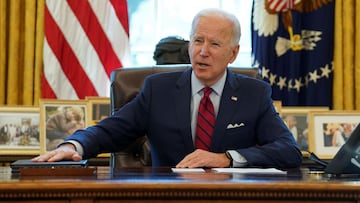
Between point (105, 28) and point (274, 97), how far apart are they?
118 centimetres

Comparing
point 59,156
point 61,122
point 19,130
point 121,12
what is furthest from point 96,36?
point 59,156

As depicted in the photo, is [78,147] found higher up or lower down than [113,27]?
lower down

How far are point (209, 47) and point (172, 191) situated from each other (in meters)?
1.26

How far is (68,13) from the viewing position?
3.92 m

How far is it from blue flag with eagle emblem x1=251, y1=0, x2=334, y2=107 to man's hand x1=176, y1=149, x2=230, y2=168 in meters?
1.73

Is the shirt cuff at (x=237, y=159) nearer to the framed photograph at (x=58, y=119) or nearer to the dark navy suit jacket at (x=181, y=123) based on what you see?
the dark navy suit jacket at (x=181, y=123)

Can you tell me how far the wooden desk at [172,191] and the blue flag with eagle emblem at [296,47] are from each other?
2411 mm

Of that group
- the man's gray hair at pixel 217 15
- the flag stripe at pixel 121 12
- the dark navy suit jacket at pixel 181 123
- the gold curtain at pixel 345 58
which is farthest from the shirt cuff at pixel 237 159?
the flag stripe at pixel 121 12

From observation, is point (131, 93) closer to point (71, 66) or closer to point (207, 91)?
point (207, 91)

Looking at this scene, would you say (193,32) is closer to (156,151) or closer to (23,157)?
(156,151)

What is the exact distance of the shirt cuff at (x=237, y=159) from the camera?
2322 millimetres

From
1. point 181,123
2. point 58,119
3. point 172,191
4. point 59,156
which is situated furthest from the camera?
point 58,119

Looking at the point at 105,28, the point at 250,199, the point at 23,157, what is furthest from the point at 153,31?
the point at 250,199

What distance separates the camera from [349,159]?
1916 mm
